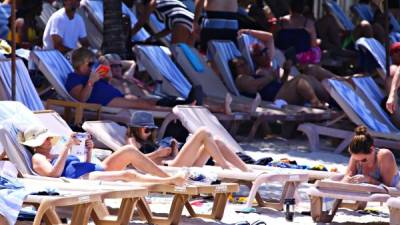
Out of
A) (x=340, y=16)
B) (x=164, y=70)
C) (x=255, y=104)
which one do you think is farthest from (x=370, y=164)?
(x=340, y=16)

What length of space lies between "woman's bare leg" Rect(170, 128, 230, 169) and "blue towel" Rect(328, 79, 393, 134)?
321 centimetres

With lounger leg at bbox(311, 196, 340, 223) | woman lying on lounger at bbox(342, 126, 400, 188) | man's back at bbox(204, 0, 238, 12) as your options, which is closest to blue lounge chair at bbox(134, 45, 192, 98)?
man's back at bbox(204, 0, 238, 12)

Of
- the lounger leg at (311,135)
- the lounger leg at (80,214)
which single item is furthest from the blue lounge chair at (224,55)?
the lounger leg at (80,214)

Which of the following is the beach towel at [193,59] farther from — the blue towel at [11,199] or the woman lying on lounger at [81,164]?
the blue towel at [11,199]

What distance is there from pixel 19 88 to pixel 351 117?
348cm

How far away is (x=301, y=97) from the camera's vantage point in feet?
50.8

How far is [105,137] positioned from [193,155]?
98cm

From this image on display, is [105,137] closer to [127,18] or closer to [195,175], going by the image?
[195,175]

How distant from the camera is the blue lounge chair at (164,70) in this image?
1508cm

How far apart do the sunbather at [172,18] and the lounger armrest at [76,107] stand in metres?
4.10

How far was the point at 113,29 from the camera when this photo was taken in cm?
1638

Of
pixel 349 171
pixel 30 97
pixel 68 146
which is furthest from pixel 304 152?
pixel 68 146

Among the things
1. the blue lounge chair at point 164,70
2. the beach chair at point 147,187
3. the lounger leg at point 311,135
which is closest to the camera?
the beach chair at point 147,187

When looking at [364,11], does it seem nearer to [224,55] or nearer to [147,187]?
[224,55]
